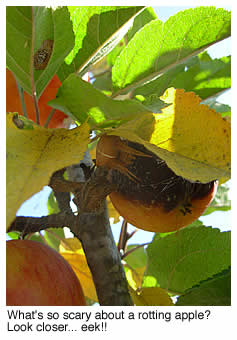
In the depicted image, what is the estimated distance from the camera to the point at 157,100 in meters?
0.39

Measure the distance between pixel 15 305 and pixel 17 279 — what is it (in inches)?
1.0

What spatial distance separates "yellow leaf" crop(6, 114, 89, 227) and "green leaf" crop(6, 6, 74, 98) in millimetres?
96

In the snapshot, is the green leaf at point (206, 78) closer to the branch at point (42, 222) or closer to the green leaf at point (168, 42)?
the green leaf at point (168, 42)

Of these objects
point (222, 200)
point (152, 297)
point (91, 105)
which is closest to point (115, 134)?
point (91, 105)

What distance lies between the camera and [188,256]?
652 mm

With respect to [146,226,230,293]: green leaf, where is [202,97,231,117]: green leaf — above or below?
above

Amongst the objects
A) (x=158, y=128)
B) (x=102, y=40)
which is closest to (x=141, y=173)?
(x=158, y=128)

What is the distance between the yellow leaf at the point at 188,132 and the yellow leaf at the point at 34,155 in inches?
2.1

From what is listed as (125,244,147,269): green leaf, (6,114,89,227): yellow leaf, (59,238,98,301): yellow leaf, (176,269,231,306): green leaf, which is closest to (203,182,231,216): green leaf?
(125,244,147,269): green leaf

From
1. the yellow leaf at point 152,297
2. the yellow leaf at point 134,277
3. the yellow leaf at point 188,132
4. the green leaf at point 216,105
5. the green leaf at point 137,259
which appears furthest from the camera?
the green leaf at point 137,259

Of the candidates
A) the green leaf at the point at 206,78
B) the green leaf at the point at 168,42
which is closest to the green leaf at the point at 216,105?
the green leaf at the point at 206,78

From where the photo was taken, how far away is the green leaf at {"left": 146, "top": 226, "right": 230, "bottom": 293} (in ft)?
2.06

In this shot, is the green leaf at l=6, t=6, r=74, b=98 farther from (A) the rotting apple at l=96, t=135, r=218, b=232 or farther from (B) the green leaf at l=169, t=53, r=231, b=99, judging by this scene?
(B) the green leaf at l=169, t=53, r=231, b=99

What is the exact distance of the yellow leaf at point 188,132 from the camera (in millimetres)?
396
